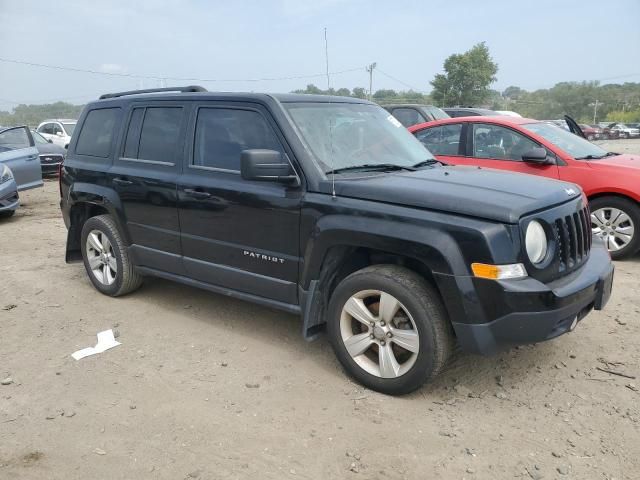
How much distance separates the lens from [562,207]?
3.17 metres

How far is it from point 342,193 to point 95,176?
8.85 feet

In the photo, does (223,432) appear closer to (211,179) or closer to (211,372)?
(211,372)

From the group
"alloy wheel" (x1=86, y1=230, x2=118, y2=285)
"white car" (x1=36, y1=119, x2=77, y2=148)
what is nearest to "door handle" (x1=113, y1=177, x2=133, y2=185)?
"alloy wheel" (x1=86, y1=230, x2=118, y2=285)

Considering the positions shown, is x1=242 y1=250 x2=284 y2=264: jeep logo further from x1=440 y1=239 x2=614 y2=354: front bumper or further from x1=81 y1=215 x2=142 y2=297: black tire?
x1=81 y1=215 x2=142 y2=297: black tire

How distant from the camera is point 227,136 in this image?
3.91m

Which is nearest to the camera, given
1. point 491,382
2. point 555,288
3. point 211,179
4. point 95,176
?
point 555,288

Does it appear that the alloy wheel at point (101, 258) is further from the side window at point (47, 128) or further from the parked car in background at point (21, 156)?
the side window at point (47, 128)

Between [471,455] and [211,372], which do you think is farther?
[211,372]

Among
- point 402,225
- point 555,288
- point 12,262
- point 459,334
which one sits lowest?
point 12,262

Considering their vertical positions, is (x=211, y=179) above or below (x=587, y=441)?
above

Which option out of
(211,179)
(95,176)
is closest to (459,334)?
(211,179)

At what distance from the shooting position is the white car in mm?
18875

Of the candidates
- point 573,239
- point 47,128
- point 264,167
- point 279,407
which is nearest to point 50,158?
point 47,128

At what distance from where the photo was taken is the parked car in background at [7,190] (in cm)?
883
